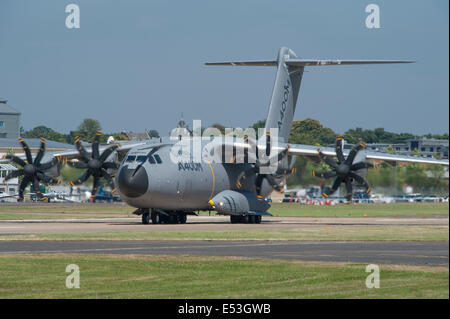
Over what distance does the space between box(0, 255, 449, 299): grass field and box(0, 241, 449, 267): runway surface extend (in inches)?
67.4

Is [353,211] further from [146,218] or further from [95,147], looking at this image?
[95,147]

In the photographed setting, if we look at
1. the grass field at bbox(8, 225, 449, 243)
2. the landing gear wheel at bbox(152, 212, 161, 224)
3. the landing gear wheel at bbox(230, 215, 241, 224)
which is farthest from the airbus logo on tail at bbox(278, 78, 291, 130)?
the grass field at bbox(8, 225, 449, 243)

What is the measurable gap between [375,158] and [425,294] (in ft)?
95.4

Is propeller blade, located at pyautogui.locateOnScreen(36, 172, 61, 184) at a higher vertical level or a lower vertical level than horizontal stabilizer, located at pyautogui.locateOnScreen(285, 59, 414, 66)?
lower

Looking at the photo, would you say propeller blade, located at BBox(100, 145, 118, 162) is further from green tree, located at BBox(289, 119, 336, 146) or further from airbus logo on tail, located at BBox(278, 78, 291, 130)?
green tree, located at BBox(289, 119, 336, 146)

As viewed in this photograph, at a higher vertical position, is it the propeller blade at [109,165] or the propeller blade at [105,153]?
the propeller blade at [105,153]

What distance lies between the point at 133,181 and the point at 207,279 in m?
22.3

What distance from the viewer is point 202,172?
140ft

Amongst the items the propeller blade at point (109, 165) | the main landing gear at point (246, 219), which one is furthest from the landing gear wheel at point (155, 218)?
the main landing gear at point (246, 219)

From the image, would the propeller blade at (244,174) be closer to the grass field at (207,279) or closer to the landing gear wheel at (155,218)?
the landing gear wheel at (155,218)

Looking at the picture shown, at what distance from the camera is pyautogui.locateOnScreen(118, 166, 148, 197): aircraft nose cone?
127 feet

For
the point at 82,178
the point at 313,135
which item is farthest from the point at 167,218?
the point at 313,135

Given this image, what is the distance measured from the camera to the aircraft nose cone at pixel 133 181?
38.8 m
